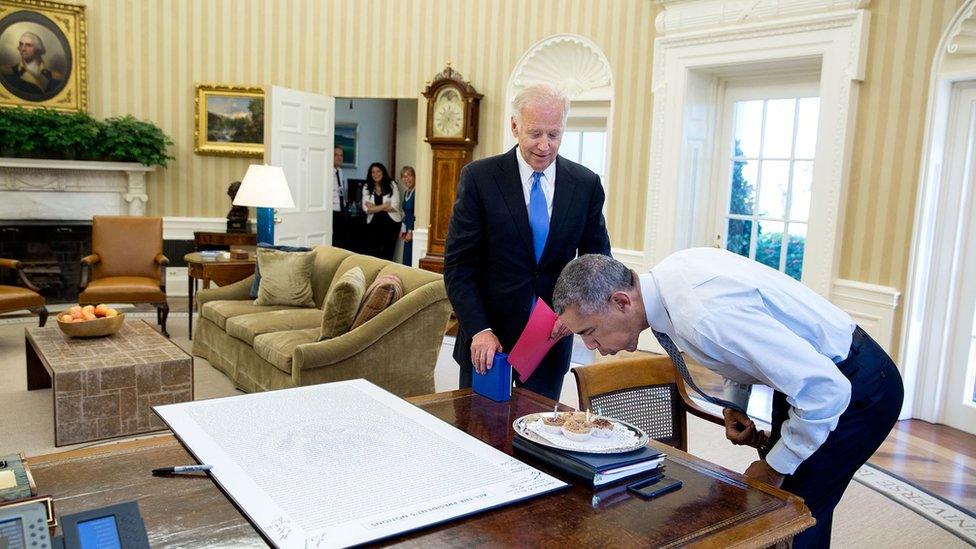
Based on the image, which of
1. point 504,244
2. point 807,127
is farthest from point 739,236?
point 504,244

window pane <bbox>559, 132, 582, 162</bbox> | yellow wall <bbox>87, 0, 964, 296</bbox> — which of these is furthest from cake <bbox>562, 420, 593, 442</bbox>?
window pane <bbox>559, 132, 582, 162</bbox>

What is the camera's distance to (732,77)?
5859 millimetres

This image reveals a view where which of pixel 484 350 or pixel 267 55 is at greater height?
pixel 267 55

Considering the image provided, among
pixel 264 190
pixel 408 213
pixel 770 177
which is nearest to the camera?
pixel 770 177

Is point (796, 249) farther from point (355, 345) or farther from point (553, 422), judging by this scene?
point (553, 422)

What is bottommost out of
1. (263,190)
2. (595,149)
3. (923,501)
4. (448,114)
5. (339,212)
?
(923,501)

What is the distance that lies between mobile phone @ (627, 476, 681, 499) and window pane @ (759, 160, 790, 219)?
4423mm

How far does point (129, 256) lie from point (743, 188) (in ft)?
16.4

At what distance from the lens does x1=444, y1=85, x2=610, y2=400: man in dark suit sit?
247 centimetres

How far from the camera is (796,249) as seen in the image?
547 centimetres

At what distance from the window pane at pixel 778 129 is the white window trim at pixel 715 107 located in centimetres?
30

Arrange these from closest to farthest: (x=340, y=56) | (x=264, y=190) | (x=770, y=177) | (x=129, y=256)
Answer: (x=770, y=177) < (x=264, y=190) < (x=129, y=256) < (x=340, y=56)

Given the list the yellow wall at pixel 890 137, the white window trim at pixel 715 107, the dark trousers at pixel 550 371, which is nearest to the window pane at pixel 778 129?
the white window trim at pixel 715 107

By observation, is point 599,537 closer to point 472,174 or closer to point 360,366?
point 472,174
